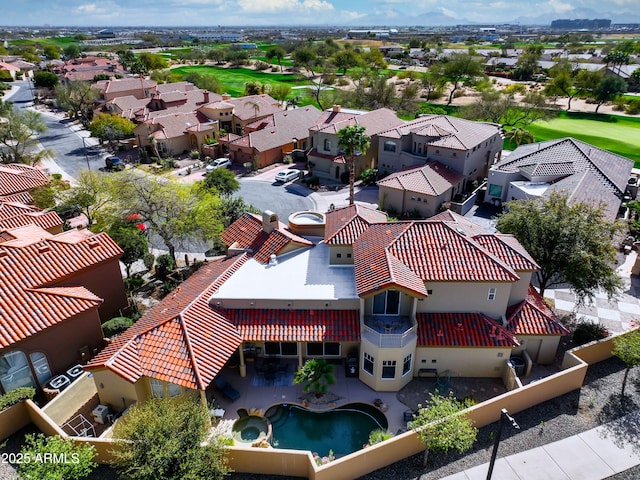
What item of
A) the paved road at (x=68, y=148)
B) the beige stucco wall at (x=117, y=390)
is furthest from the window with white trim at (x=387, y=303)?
the paved road at (x=68, y=148)

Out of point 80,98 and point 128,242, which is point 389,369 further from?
point 80,98

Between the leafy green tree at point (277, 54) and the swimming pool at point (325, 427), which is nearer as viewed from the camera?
the swimming pool at point (325, 427)

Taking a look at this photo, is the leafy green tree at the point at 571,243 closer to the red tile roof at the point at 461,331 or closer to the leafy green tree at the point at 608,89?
the red tile roof at the point at 461,331

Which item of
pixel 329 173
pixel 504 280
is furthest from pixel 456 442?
pixel 329 173

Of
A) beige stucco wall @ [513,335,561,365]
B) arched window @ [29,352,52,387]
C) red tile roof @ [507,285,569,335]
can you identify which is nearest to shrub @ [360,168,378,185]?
red tile roof @ [507,285,569,335]

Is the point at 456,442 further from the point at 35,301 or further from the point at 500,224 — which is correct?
the point at 35,301

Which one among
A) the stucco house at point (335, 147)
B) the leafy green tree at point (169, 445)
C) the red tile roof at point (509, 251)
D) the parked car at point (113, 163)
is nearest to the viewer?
the leafy green tree at point (169, 445)

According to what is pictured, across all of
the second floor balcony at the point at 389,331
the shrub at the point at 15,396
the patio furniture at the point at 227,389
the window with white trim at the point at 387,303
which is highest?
the window with white trim at the point at 387,303
